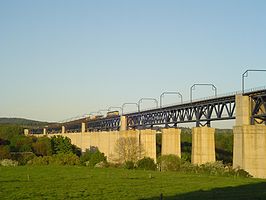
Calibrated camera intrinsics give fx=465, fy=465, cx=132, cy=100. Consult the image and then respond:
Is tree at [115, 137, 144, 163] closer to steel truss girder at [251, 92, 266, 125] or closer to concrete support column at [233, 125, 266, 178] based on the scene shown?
steel truss girder at [251, 92, 266, 125]

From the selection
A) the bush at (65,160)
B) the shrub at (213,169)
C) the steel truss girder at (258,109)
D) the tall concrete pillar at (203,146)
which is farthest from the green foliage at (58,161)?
the steel truss girder at (258,109)

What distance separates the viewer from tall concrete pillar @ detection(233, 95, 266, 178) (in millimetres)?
60781

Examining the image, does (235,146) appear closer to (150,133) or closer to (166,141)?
(166,141)

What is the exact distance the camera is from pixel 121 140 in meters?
115

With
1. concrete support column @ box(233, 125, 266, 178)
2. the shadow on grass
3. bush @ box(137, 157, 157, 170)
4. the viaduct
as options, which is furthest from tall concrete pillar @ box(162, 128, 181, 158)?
the shadow on grass

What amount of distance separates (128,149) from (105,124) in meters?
60.3

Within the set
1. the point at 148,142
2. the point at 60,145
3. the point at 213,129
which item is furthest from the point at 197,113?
the point at 60,145

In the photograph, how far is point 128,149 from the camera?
109m

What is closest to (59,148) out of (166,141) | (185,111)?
(166,141)

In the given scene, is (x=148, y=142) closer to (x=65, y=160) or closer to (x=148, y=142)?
(x=148, y=142)

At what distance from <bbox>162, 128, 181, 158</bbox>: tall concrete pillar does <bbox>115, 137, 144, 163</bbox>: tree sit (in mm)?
9363

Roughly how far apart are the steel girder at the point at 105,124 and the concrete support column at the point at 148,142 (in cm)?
3217

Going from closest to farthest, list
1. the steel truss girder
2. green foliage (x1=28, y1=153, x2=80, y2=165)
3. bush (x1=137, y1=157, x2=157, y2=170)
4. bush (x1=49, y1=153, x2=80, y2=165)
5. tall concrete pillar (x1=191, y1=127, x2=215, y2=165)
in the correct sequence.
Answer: the steel truss girder
bush (x1=137, y1=157, x2=157, y2=170)
green foliage (x1=28, y1=153, x2=80, y2=165)
bush (x1=49, y1=153, x2=80, y2=165)
tall concrete pillar (x1=191, y1=127, x2=215, y2=165)

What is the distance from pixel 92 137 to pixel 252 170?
11054 cm
